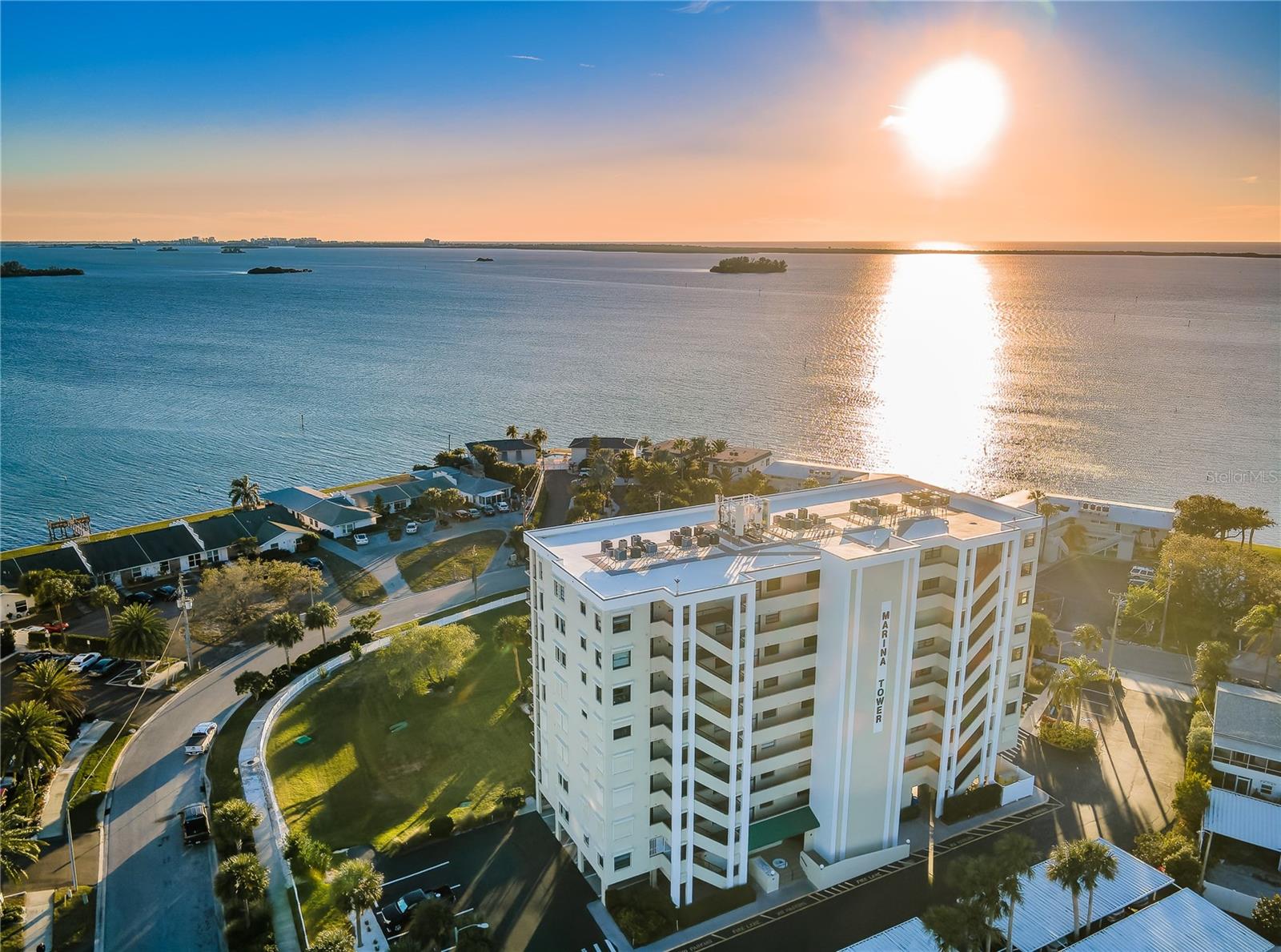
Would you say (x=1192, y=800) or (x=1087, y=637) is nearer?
(x=1192, y=800)

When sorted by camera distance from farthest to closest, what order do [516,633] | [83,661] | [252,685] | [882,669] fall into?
[83,661] < [516,633] < [252,685] < [882,669]

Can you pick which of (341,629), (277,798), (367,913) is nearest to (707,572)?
(367,913)

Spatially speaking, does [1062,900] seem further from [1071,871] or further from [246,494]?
[246,494]

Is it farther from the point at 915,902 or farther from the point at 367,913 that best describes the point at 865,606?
the point at 367,913

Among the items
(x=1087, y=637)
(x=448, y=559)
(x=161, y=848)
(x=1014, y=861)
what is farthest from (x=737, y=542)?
(x=448, y=559)

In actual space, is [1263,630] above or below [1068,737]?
above

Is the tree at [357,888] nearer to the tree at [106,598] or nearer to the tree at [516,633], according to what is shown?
the tree at [516,633]

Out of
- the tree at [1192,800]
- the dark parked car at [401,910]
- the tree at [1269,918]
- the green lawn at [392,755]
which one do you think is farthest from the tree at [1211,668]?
the dark parked car at [401,910]
